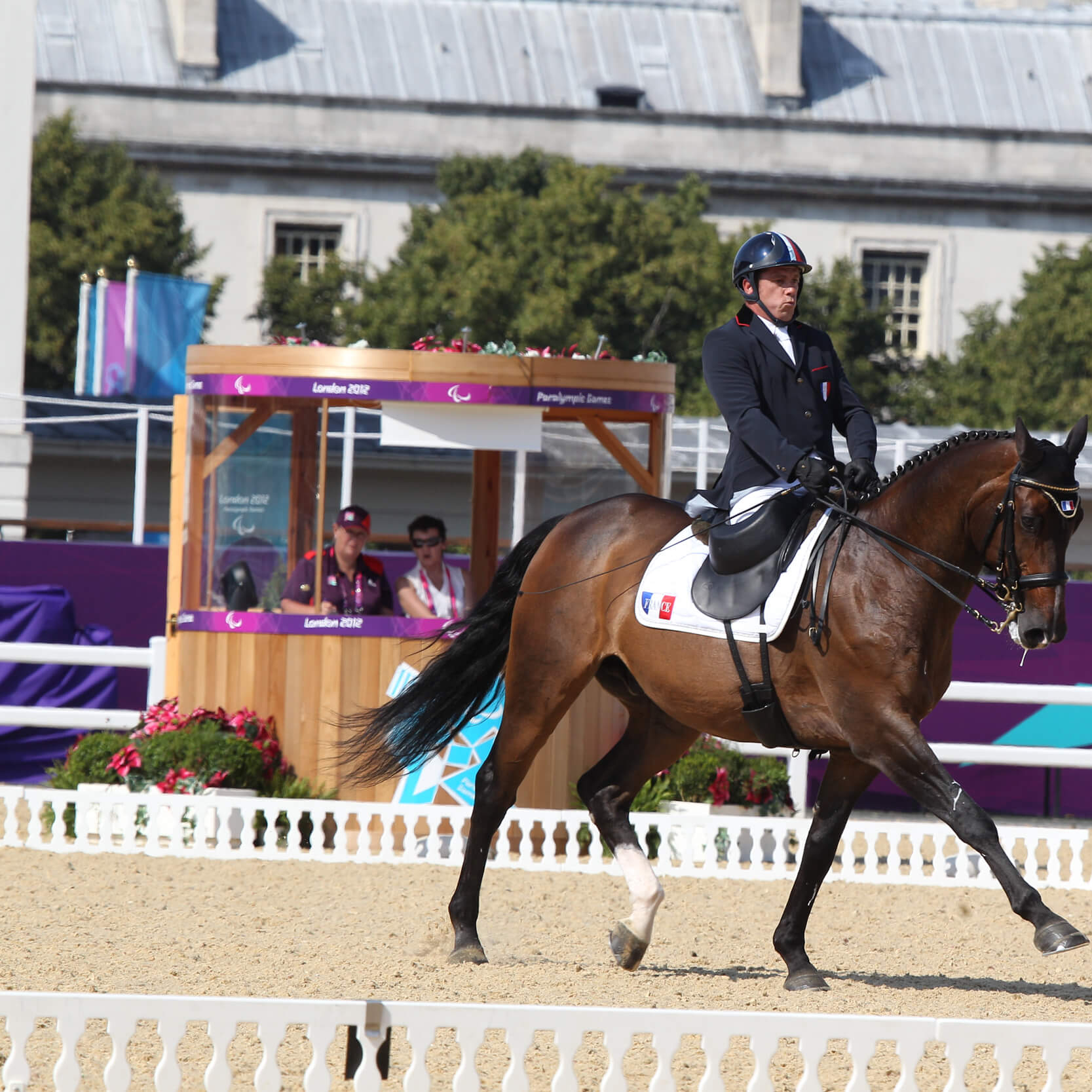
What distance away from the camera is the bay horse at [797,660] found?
228 inches

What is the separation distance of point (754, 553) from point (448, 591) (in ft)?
14.8

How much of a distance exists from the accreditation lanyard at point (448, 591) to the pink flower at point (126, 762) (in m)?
1.82

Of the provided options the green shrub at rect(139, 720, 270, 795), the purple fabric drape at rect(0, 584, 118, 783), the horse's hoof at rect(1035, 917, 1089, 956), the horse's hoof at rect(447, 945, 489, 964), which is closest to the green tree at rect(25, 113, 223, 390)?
the purple fabric drape at rect(0, 584, 118, 783)

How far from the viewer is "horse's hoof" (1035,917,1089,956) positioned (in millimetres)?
5500

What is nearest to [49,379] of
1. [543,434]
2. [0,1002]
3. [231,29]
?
[231,29]

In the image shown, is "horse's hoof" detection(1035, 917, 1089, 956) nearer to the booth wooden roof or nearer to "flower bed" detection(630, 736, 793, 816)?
"flower bed" detection(630, 736, 793, 816)

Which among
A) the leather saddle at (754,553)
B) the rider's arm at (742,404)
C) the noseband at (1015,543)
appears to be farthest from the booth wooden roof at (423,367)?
the noseband at (1015,543)

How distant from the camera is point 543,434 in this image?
11617mm

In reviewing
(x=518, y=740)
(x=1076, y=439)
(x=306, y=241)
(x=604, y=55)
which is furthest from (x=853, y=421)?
(x=604, y=55)

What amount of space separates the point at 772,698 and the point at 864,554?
1.90 ft

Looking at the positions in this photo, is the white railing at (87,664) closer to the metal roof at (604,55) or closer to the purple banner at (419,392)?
the purple banner at (419,392)

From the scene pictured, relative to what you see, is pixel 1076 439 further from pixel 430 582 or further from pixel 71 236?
pixel 71 236

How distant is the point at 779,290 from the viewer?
6570 mm

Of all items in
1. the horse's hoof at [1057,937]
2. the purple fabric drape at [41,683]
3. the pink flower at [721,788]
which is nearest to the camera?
the horse's hoof at [1057,937]
